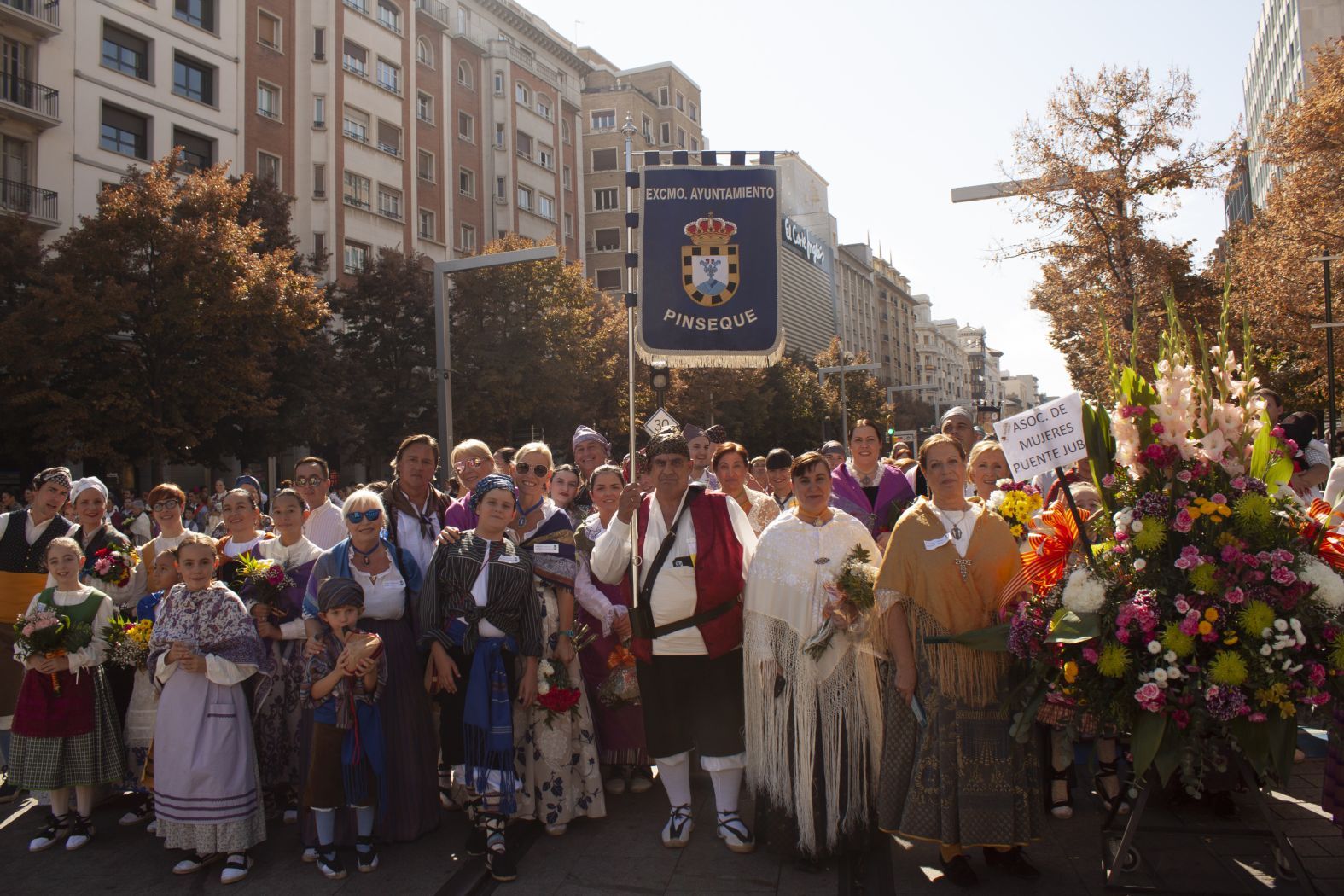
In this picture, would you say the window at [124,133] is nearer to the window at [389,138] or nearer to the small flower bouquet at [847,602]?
the window at [389,138]

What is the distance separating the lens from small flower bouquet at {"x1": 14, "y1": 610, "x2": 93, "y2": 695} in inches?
216

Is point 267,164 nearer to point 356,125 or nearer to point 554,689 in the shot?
point 356,125

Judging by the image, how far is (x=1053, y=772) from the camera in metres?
5.37

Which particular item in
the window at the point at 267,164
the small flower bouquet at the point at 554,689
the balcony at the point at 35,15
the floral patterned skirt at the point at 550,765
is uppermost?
the balcony at the point at 35,15

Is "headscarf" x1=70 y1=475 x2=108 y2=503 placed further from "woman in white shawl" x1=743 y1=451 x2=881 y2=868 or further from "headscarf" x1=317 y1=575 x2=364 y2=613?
"woman in white shawl" x1=743 y1=451 x2=881 y2=868

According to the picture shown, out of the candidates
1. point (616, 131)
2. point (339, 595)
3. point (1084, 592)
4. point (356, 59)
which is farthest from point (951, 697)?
point (616, 131)

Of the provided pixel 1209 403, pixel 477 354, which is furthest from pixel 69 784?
pixel 477 354

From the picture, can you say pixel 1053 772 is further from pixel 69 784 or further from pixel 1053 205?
pixel 1053 205

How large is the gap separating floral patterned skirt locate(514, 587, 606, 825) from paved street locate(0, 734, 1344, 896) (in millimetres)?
129

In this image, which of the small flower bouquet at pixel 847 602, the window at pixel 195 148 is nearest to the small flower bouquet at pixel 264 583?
the small flower bouquet at pixel 847 602

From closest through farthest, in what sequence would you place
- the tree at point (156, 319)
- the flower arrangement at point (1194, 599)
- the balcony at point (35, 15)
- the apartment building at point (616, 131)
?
1. the flower arrangement at point (1194, 599)
2. the tree at point (156, 319)
3. the balcony at point (35, 15)
4. the apartment building at point (616, 131)

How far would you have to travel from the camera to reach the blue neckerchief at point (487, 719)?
4953mm

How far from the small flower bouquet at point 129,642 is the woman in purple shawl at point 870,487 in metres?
4.03

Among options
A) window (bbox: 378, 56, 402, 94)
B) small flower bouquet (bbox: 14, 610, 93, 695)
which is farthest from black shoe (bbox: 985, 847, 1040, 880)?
window (bbox: 378, 56, 402, 94)
